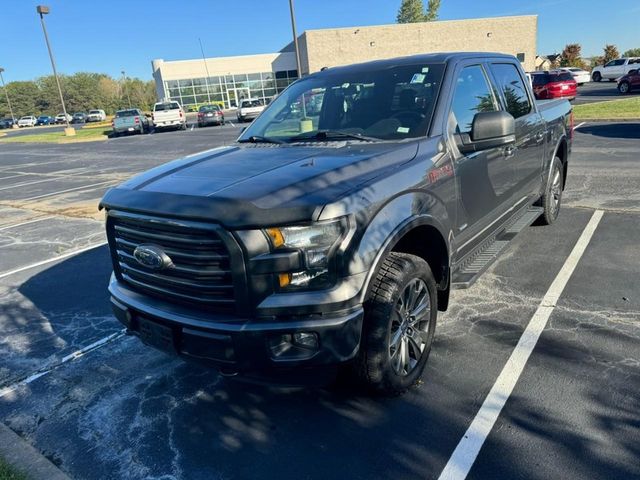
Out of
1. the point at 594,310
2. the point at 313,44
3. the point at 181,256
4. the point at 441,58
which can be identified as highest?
the point at 313,44

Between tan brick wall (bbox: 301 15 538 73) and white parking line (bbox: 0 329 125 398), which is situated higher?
tan brick wall (bbox: 301 15 538 73)

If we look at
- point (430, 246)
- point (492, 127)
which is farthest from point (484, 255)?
point (492, 127)

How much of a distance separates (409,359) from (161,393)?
165 centimetres

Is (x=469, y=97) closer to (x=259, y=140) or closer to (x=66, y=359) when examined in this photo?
(x=259, y=140)

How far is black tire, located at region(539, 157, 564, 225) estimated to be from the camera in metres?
5.71

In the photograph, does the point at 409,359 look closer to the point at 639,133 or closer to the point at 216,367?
the point at 216,367

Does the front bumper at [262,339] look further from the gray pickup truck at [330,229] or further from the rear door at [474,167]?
the rear door at [474,167]

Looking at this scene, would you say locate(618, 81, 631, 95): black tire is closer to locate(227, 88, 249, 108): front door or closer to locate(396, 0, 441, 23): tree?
locate(227, 88, 249, 108): front door

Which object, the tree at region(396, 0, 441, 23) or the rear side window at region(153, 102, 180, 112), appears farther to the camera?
the tree at region(396, 0, 441, 23)

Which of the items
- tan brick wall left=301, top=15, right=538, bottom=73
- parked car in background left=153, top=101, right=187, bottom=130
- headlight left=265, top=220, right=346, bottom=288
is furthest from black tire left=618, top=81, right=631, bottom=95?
headlight left=265, top=220, right=346, bottom=288

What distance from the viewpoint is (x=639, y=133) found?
12992 mm

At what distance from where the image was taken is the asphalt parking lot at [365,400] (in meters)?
2.54

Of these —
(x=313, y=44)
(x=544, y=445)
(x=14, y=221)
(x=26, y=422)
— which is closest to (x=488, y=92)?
(x=544, y=445)

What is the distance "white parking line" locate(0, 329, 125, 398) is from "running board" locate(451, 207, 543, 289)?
280 cm
